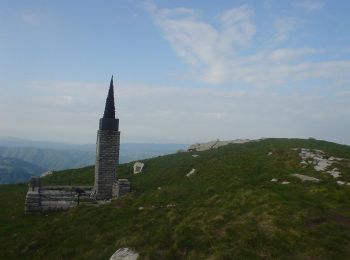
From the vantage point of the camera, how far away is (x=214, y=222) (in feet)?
58.7

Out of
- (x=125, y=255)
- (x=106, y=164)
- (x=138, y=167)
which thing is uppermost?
(x=106, y=164)

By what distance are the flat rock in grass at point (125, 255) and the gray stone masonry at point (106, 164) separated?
1782 cm

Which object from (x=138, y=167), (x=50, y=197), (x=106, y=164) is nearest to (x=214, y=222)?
(x=106, y=164)

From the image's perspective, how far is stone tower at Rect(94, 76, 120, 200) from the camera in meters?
33.7

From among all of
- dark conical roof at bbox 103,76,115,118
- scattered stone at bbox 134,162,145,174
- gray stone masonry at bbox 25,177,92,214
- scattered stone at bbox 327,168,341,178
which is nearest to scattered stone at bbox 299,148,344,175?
scattered stone at bbox 327,168,341,178

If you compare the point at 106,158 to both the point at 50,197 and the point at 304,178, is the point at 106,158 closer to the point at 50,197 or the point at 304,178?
the point at 50,197

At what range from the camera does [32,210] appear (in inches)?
1113

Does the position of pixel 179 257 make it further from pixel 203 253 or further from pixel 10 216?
pixel 10 216

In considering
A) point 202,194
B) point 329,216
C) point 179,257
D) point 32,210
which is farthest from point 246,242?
point 32,210

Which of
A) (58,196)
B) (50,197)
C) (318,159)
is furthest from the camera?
(58,196)

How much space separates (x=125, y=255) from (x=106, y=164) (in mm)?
19233

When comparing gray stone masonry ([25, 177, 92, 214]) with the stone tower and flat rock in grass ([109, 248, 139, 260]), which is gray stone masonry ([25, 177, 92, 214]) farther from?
flat rock in grass ([109, 248, 139, 260])

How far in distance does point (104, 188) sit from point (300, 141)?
74.3ft

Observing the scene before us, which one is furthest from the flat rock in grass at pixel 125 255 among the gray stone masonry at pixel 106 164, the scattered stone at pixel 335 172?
the gray stone masonry at pixel 106 164
